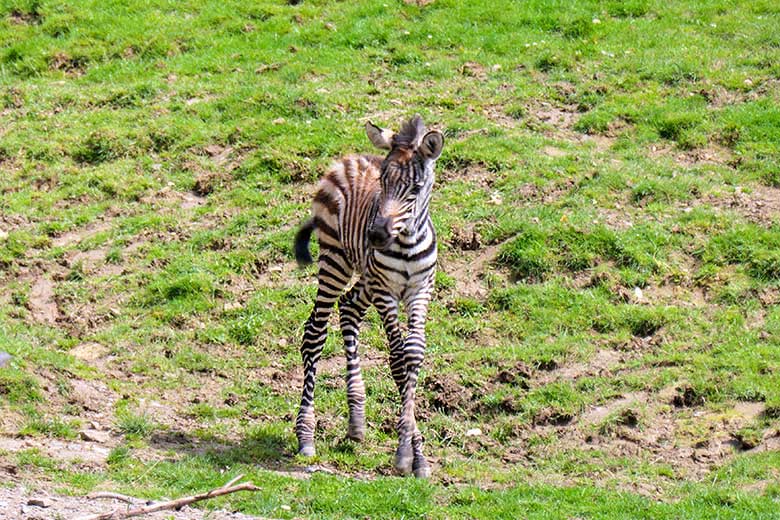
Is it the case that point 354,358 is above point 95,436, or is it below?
above

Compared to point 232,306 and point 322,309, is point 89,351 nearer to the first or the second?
point 232,306

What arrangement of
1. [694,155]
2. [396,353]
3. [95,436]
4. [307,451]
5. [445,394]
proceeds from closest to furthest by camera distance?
[95,436] < [307,451] < [396,353] < [445,394] < [694,155]

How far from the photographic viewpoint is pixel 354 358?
12.1 m

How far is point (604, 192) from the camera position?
15789mm

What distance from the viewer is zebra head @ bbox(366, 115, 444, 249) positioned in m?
10.6

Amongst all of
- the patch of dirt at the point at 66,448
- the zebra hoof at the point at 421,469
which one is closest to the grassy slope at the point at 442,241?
the patch of dirt at the point at 66,448

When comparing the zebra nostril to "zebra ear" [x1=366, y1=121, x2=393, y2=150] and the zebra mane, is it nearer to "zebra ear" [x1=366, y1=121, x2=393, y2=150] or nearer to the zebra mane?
the zebra mane

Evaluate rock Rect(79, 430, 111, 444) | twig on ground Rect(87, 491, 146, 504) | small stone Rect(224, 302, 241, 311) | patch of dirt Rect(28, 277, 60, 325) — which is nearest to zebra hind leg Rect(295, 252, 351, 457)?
rock Rect(79, 430, 111, 444)

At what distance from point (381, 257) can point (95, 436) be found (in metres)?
2.99

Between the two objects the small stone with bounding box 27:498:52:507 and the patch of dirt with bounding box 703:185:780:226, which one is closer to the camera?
the small stone with bounding box 27:498:52:507

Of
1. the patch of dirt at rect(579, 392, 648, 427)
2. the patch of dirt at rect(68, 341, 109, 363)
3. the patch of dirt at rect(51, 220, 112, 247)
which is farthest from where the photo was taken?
the patch of dirt at rect(51, 220, 112, 247)

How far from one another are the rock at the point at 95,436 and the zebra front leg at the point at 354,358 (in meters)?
2.22

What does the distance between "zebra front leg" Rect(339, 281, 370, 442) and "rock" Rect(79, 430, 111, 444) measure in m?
2.22

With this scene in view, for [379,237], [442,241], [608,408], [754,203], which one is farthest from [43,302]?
[754,203]
